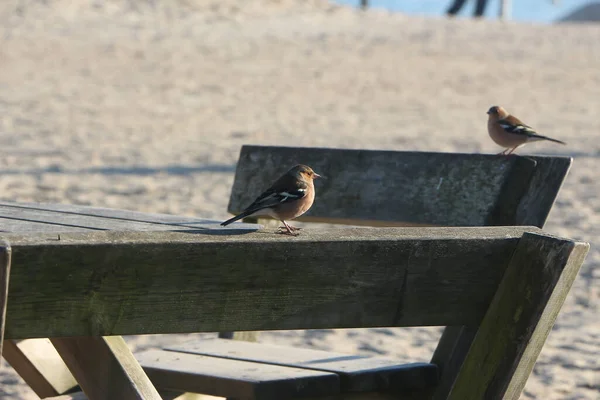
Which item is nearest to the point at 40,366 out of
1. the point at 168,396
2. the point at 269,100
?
the point at 168,396

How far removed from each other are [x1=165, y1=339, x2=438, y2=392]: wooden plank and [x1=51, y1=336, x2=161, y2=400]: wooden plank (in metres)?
1.00

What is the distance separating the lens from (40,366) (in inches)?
148

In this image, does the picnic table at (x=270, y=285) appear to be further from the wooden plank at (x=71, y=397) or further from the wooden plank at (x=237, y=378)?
the wooden plank at (x=71, y=397)

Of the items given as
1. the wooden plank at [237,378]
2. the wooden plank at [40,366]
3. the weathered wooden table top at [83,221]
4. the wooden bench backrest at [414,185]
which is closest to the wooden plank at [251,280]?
the weathered wooden table top at [83,221]

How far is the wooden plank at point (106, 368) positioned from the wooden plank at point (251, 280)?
1.03 ft

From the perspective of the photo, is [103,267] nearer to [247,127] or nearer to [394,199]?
[394,199]

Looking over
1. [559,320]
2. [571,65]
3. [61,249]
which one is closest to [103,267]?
[61,249]

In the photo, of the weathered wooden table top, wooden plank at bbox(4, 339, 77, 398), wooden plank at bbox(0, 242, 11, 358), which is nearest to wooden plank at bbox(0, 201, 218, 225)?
the weathered wooden table top

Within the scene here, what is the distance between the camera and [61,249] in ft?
7.06

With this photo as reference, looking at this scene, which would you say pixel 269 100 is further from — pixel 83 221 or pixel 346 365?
pixel 83 221

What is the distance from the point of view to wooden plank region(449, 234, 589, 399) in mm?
2463

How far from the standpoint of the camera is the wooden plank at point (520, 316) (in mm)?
2463

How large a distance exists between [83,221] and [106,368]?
461mm

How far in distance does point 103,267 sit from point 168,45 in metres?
22.7
